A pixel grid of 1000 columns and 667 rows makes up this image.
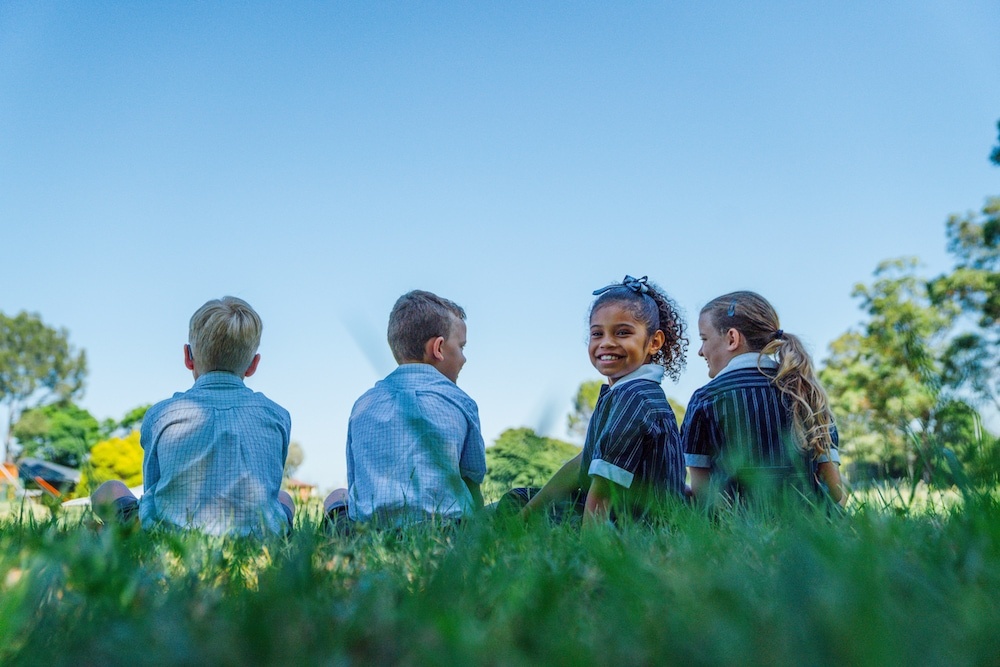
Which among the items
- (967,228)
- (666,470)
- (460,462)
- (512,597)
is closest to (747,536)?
(512,597)

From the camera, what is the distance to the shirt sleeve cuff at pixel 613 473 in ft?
12.3

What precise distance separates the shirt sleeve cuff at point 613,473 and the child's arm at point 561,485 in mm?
227

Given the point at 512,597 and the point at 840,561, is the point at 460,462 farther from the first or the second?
the point at 840,561

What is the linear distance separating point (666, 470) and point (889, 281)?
96.8ft

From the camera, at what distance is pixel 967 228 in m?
27.0

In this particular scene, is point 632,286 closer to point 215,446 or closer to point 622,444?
point 622,444

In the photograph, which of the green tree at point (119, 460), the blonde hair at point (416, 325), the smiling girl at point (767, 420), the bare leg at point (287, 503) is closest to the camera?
the smiling girl at point (767, 420)

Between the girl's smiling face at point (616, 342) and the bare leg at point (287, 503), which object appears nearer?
the girl's smiling face at point (616, 342)

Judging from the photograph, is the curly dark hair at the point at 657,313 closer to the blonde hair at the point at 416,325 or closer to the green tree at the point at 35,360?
the blonde hair at the point at 416,325

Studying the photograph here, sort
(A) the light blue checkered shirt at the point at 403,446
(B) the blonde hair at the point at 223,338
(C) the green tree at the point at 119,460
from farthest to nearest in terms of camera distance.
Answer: (C) the green tree at the point at 119,460 < (B) the blonde hair at the point at 223,338 < (A) the light blue checkered shirt at the point at 403,446

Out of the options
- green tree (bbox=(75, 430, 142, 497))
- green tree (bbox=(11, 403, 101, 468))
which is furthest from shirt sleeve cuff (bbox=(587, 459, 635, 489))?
green tree (bbox=(11, 403, 101, 468))

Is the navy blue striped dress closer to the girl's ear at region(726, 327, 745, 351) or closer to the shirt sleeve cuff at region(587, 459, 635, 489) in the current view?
the girl's ear at region(726, 327, 745, 351)

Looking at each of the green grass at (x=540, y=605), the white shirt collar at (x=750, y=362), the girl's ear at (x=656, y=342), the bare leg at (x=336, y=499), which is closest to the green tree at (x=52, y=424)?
the bare leg at (x=336, y=499)

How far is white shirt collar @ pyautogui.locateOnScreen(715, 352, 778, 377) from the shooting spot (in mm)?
4457
